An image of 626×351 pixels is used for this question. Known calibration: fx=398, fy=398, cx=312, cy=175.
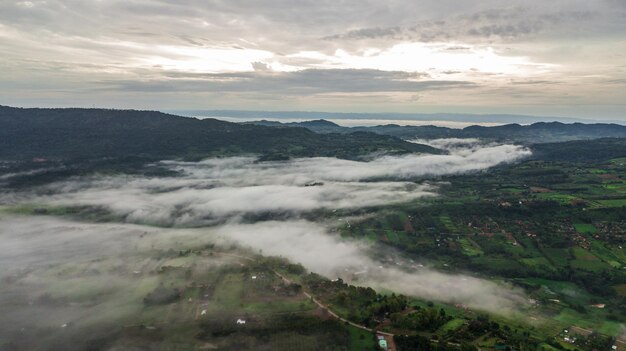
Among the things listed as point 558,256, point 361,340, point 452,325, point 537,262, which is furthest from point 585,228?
point 361,340

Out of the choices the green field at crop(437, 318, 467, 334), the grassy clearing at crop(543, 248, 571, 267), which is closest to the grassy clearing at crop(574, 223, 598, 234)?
the grassy clearing at crop(543, 248, 571, 267)

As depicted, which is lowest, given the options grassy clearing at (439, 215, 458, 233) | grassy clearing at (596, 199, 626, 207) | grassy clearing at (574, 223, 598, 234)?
grassy clearing at (439, 215, 458, 233)

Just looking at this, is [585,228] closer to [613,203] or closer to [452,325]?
[613,203]

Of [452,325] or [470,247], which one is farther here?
[470,247]

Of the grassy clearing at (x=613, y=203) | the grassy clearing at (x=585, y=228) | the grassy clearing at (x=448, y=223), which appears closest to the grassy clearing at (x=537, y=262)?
the grassy clearing at (x=585, y=228)

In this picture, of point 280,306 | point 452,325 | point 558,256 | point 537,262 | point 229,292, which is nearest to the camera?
point 452,325

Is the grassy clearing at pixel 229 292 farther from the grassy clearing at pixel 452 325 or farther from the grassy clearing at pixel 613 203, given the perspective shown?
the grassy clearing at pixel 613 203

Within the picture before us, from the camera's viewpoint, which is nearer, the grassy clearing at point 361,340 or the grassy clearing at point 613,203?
the grassy clearing at point 361,340

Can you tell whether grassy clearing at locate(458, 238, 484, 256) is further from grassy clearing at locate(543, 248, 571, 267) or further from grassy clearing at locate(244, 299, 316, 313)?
grassy clearing at locate(244, 299, 316, 313)

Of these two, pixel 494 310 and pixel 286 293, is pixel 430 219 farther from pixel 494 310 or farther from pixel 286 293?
pixel 286 293

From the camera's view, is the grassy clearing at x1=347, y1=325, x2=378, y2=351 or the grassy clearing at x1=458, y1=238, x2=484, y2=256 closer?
the grassy clearing at x1=347, y1=325, x2=378, y2=351

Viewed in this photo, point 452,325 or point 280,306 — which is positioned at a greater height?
point 452,325

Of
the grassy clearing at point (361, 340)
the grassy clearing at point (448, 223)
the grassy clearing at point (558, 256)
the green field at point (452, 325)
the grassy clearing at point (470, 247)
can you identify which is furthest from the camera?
the grassy clearing at point (448, 223)

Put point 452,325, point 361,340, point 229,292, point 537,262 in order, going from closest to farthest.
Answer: point 361,340 < point 452,325 < point 229,292 < point 537,262
